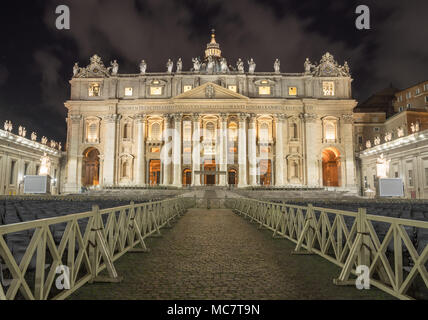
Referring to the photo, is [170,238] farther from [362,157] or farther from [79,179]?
[362,157]

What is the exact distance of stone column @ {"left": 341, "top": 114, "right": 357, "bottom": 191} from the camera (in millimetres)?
51509

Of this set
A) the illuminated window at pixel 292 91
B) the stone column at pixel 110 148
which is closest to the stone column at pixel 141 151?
the stone column at pixel 110 148

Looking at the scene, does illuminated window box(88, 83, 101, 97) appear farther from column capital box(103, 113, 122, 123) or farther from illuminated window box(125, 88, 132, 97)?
column capital box(103, 113, 122, 123)

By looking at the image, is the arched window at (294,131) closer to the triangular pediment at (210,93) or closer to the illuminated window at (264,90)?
the illuminated window at (264,90)

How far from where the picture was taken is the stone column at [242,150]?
5097 centimetres

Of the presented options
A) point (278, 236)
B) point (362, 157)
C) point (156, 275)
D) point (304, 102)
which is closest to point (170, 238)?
point (278, 236)

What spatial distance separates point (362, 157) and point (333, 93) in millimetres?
12171

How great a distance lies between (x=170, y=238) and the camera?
10031 mm

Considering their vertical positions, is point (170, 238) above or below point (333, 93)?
below

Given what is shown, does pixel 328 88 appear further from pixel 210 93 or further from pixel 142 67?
pixel 142 67

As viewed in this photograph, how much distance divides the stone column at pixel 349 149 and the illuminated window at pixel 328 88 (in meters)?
4.87

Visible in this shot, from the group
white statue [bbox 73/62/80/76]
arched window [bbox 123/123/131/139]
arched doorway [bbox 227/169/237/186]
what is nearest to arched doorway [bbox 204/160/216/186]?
arched doorway [bbox 227/169/237/186]

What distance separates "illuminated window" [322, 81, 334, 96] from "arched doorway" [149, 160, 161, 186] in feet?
104

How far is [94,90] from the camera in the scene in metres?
55.7
